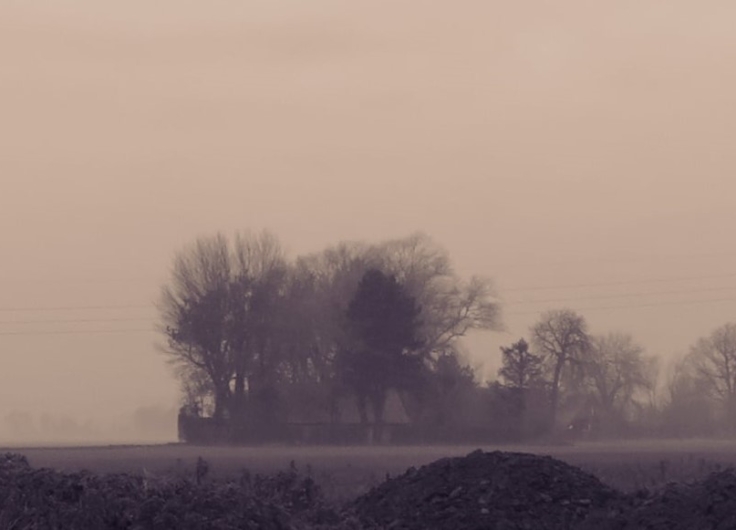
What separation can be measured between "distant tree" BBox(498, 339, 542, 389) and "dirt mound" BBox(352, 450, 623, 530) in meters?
56.5

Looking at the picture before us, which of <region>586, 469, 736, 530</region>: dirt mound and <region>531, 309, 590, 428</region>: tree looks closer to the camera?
<region>586, 469, 736, 530</region>: dirt mound

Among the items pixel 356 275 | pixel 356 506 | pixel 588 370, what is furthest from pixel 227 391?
pixel 356 506

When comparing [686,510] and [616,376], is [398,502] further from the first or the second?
[616,376]

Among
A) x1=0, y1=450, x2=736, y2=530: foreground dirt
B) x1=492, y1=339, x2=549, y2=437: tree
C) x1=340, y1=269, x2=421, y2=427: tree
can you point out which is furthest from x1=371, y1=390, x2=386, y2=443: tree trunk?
x1=0, y1=450, x2=736, y2=530: foreground dirt

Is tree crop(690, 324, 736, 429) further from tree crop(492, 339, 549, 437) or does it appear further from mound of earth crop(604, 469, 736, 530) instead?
mound of earth crop(604, 469, 736, 530)

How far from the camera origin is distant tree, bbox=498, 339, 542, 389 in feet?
265

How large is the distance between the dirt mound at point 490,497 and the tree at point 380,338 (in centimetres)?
5355

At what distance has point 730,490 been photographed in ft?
67.8

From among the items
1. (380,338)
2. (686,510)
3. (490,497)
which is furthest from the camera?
(380,338)

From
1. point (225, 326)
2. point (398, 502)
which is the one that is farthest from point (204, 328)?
point (398, 502)

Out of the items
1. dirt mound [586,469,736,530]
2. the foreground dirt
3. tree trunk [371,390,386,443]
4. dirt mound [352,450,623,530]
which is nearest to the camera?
the foreground dirt

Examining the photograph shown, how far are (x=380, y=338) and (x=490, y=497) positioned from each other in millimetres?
56311

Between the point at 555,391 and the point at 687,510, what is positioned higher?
the point at 555,391

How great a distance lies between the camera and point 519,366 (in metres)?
80.7
